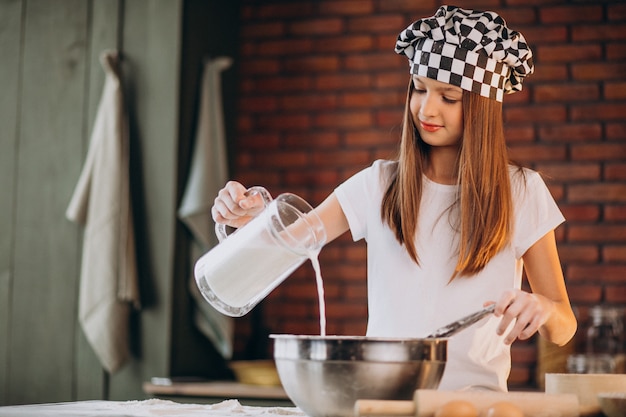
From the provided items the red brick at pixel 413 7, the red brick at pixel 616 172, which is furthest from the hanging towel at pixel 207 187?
the red brick at pixel 616 172

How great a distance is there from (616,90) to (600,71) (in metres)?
0.09

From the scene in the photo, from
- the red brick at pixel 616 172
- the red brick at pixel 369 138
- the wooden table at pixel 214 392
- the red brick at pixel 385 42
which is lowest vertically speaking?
the wooden table at pixel 214 392

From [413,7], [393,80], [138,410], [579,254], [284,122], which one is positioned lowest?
[138,410]

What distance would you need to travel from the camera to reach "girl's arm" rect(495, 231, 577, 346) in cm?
128

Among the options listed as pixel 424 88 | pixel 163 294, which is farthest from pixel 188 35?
pixel 424 88

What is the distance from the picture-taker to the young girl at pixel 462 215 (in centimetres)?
173

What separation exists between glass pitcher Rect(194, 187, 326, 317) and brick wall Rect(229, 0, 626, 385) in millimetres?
1923

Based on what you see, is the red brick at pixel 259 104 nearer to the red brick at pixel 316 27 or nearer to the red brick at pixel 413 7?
the red brick at pixel 316 27

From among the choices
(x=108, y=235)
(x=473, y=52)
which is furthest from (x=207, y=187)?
(x=473, y=52)

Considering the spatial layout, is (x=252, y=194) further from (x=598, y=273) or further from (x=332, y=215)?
(x=598, y=273)

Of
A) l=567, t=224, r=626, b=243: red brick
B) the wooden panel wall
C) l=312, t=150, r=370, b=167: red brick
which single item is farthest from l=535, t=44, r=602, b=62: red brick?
the wooden panel wall

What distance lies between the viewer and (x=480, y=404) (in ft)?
3.85

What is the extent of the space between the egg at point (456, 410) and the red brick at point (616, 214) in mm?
2251

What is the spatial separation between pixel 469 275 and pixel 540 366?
4.84 feet
